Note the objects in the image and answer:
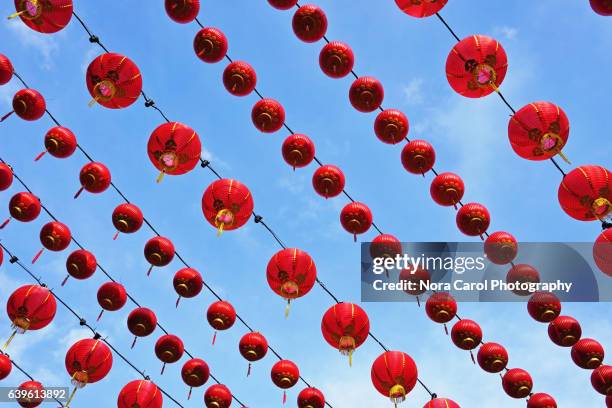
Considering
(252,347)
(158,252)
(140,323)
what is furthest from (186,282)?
(252,347)

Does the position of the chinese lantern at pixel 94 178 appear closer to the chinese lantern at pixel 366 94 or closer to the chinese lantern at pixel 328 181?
the chinese lantern at pixel 328 181

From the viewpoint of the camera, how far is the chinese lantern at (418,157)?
7453 millimetres

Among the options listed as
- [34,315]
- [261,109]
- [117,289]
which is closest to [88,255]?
[117,289]

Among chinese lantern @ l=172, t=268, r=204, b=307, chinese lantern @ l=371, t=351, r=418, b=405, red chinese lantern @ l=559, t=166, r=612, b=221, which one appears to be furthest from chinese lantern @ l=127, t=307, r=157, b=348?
red chinese lantern @ l=559, t=166, r=612, b=221

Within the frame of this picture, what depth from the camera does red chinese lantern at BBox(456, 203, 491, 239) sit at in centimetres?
712

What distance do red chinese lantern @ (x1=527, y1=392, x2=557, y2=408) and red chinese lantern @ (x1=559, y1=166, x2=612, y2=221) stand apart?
3.65m

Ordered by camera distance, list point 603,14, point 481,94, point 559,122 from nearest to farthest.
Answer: point 603,14 < point 559,122 < point 481,94

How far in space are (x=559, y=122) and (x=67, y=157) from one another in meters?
6.45

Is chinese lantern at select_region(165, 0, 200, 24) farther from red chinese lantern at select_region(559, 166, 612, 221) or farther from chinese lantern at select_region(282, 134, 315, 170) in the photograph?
red chinese lantern at select_region(559, 166, 612, 221)

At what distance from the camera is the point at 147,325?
881 cm

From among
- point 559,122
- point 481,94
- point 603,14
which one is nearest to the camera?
point 603,14

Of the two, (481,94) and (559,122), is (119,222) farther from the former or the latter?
(559,122)

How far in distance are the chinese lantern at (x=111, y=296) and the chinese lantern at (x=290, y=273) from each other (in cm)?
321

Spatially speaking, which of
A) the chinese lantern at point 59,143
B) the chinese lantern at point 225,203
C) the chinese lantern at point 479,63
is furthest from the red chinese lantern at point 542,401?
the chinese lantern at point 59,143
